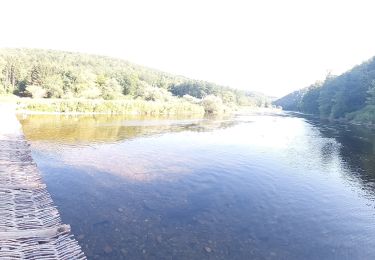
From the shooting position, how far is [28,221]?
11.4 m

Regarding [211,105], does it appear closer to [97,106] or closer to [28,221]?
[97,106]

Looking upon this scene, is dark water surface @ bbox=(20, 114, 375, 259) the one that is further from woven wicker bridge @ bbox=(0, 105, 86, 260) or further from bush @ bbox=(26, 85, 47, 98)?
bush @ bbox=(26, 85, 47, 98)

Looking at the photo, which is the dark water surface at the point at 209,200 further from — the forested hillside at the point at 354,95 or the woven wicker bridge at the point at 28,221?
the forested hillside at the point at 354,95

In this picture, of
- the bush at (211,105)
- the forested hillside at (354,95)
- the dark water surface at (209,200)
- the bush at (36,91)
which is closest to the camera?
the dark water surface at (209,200)

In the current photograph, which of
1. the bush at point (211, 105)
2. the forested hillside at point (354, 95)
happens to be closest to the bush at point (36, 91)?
the bush at point (211, 105)

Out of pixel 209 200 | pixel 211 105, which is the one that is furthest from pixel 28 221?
pixel 211 105

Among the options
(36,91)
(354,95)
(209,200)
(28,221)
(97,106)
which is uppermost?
(354,95)

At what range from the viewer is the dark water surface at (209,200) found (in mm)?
12380

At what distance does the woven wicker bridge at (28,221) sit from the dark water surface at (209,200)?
1132 mm

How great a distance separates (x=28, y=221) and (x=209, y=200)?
906cm

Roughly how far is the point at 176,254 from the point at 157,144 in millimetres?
23379

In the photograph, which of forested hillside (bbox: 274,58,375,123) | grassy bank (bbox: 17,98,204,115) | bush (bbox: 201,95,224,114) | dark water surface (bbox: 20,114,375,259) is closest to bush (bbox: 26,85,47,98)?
grassy bank (bbox: 17,98,204,115)

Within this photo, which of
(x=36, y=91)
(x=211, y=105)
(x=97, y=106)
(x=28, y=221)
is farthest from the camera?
(x=211, y=105)

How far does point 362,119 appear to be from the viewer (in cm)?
7831
